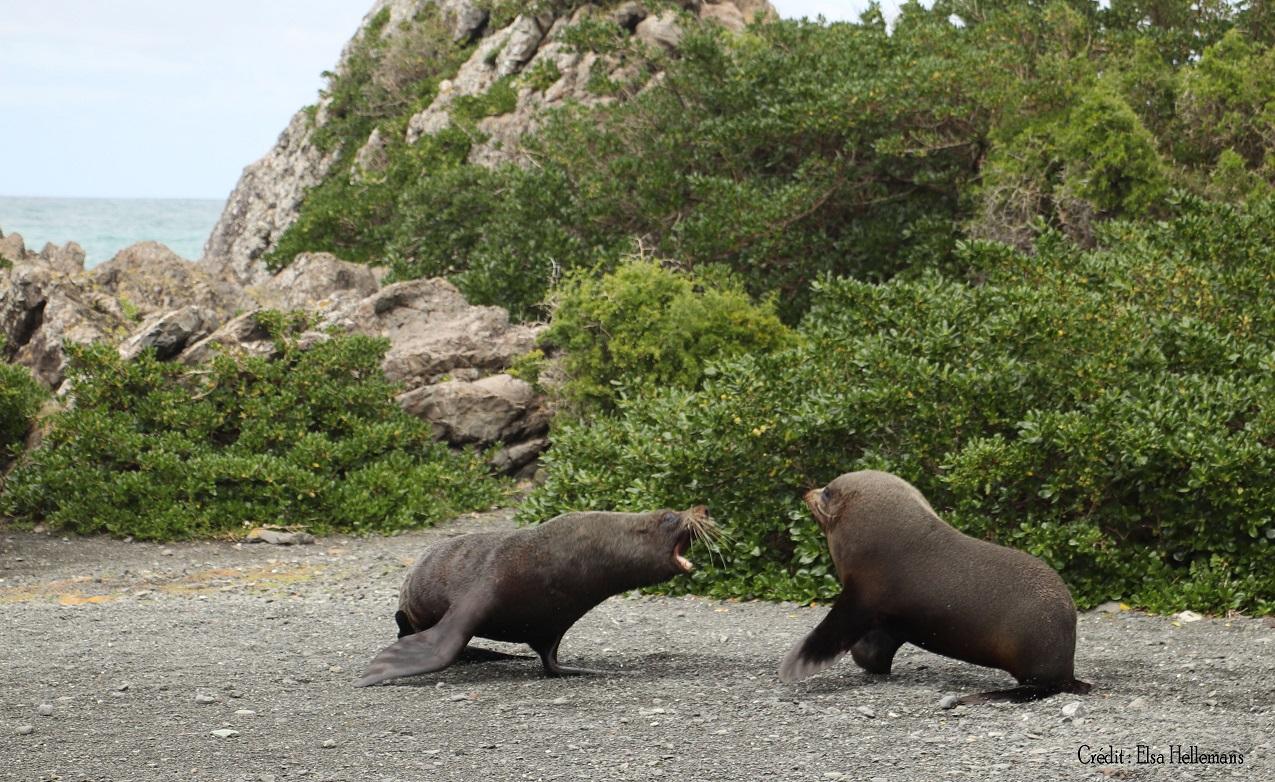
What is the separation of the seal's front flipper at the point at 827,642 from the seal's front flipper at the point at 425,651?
1573 millimetres

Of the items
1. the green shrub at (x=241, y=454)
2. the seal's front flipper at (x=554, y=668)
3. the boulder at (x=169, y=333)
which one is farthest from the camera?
the boulder at (x=169, y=333)

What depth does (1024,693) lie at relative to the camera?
20.3 feet

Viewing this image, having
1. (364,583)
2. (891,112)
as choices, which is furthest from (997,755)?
(891,112)

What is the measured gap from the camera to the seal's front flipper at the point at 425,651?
21.3 feet

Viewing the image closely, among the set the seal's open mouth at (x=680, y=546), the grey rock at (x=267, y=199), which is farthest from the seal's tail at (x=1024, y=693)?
the grey rock at (x=267, y=199)

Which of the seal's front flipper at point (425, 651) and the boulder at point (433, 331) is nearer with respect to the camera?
the seal's front flipper at point (425, 651)

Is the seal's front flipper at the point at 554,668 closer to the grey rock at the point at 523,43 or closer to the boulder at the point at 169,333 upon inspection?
the boulder at the point at 169,333

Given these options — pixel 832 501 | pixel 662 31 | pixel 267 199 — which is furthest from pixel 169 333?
pixel 267 199

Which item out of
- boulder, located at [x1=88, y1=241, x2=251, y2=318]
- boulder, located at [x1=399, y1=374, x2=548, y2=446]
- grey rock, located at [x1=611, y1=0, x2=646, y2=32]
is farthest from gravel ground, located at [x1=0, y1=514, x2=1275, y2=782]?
grey rock, located at [x1=611, y1=0, x2=646, y2=32]

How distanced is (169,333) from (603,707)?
34.3ft

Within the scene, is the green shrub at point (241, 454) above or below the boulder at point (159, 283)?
below

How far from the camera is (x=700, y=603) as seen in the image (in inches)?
379

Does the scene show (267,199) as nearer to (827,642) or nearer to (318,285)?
(318,285)

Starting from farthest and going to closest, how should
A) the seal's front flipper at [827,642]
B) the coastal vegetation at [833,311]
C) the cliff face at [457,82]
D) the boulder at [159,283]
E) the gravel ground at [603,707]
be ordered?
the cliff face at [457,82], the boulder at [159,283], the coastal vegetation at [833,311], the seal's front flipper at [827,642], the gravel ground at [603,707]
